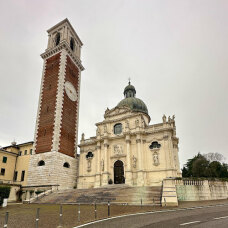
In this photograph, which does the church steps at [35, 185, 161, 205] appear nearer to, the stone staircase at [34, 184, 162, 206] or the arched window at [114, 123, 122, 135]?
the stone staircase at [34, 184, 162, 206]

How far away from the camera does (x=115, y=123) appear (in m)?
36.6

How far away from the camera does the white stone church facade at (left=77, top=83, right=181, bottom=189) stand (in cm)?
2981

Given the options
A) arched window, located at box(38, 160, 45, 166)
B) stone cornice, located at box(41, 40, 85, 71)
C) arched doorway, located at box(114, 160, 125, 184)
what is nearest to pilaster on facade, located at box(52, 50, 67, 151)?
stone cornice, located at box(41, 40, 85, 71)

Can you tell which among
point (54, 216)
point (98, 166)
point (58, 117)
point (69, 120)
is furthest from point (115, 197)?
point (69, 120)

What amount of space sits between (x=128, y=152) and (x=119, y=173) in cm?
406

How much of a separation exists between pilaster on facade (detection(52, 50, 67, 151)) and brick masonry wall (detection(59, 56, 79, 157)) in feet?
3.09

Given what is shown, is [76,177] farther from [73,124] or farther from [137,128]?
[137,128]

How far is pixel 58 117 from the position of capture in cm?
3238

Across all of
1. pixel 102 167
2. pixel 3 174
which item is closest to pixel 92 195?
pixel 102 167

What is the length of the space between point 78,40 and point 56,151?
29.6 m

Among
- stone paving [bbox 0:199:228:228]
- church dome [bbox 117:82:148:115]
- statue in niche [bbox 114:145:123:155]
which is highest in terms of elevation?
church dome [bbox 117:82:148:115]

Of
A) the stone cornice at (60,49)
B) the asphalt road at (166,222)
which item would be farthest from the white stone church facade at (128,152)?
the asphalt road at (166,222)

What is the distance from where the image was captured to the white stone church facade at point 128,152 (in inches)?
1174

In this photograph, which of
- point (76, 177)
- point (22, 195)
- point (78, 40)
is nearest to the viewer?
point (22, 195)
